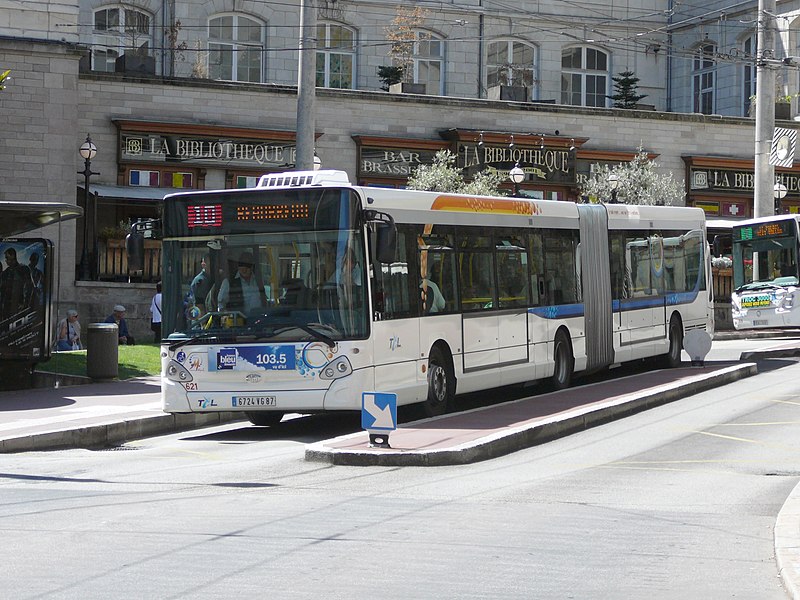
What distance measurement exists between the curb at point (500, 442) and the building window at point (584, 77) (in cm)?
3308

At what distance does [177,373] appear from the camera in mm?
16094

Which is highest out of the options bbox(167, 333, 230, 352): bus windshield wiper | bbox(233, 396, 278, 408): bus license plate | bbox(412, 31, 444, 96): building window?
bbox(412, 31, 444, 96): building window

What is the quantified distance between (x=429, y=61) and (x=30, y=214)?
2888 centimetres

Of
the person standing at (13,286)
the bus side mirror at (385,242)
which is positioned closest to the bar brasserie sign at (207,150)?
the person standing at (13,286)

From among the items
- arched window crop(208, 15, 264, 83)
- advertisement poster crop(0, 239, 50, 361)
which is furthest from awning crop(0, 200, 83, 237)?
arched window crop(208, 15, 264, 83)

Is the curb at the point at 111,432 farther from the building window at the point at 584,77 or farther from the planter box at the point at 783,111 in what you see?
the planter box at the point at 783,111

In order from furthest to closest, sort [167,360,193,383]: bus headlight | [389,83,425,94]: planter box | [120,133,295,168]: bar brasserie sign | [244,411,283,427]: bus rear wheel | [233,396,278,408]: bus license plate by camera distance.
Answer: [389,83,425,94]: planter box → [120,133,295,168]: bar brasserie sign → [244,411,283,427]: bus rear wheel → [167,360,193,383]: bus headlight → [233,396,278,408]: bus license plate

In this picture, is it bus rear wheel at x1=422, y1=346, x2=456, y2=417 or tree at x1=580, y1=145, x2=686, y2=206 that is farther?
tree at x1=580, y1=145, x2=686, y2=206

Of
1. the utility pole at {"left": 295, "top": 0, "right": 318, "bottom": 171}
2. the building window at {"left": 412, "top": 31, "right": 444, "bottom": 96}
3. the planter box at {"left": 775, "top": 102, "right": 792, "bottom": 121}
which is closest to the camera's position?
the utility pole at {"left": 295, "top": 0, "right": 318, "bottom": 171}

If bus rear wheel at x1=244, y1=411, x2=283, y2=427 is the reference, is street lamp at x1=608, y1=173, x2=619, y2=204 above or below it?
above

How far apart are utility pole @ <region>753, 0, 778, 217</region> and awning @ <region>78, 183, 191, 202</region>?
52.7 ft

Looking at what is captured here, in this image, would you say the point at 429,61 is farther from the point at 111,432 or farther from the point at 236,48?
the point at 111,432

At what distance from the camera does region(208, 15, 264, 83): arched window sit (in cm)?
4641

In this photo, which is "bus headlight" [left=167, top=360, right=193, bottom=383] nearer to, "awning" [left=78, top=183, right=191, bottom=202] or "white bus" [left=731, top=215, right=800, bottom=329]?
"awning" [left=78, top=183, right=191, bottom=202]
